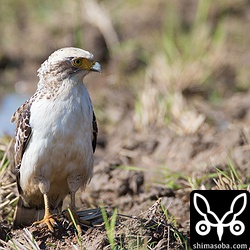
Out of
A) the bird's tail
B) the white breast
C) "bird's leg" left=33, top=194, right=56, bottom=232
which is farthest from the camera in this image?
the bird's tail

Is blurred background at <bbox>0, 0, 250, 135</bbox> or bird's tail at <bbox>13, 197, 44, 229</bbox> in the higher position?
blurred background at <bbox>0, 0, 250, 135</bbox>

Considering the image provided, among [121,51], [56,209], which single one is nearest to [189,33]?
[121,51]

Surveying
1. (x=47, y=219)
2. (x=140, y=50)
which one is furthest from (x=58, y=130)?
(x=140, y=50)

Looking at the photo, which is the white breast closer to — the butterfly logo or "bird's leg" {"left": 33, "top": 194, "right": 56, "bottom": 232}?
"bird's leg" {"left": 33, "top": 194, "right": 56, "bottom": 232}

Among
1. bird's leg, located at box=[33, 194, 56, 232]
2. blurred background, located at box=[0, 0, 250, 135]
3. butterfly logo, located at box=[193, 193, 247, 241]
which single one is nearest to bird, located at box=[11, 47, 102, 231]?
bird's leg, located at box=[33, 194, 56, 232]

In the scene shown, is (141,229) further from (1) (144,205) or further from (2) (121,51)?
(2) (121,51)

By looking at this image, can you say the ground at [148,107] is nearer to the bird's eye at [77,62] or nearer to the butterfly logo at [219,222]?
the butterfly logo at [219,222]

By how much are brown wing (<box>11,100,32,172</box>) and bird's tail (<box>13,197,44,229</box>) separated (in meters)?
0.43

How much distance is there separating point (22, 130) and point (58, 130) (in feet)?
1.40

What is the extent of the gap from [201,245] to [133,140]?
323cm

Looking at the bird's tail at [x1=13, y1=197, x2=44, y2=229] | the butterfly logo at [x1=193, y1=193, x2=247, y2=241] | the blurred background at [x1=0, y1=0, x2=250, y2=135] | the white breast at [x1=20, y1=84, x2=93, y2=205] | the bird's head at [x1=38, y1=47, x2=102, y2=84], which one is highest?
the blurred background at [x1=0, y1=0, x2=250, y2=135]

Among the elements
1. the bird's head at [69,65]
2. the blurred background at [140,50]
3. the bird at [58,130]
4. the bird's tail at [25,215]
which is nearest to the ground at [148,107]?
the blurred background at [140,50]

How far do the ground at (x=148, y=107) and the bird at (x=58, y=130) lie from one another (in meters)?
0.34

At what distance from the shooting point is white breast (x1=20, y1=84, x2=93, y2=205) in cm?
575
